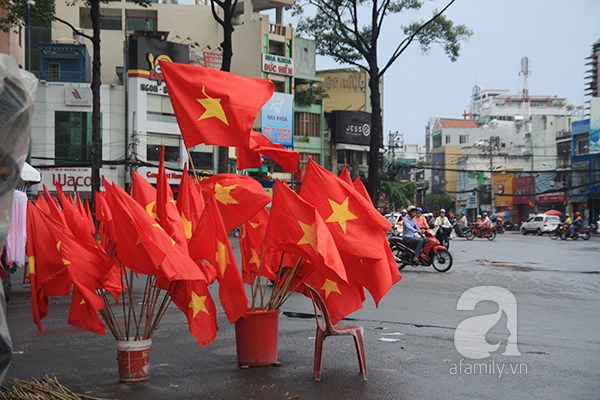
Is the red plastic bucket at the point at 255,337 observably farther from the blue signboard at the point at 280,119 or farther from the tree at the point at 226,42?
the blue signboard at the point at 280,119

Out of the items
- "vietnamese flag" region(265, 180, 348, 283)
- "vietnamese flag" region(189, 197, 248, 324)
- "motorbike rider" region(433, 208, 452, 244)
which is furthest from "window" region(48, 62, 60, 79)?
"vietnamese flag" region(265, 180, 348, 283)

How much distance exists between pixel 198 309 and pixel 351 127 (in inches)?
2251

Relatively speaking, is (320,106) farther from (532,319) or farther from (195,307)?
(195,307)

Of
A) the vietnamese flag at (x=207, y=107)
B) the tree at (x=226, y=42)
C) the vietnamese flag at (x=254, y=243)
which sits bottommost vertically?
the vietnamese flag at (x=254, y=243)

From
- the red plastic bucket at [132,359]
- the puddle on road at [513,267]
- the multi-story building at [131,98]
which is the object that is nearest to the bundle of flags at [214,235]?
the red plastic bucket at [132,359]

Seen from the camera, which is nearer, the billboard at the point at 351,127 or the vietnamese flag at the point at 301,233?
the vietnamese flag at the point at 301,233

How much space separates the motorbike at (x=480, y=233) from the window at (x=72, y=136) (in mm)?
23277

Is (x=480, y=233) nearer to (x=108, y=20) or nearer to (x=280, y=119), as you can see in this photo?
(x=280, y=119)

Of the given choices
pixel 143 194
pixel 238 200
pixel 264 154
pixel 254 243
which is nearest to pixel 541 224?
pixel 254 243

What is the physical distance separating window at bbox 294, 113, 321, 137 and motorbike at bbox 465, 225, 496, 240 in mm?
20322

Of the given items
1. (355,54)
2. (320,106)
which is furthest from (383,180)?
(355,54)

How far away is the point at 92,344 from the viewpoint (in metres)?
8.27

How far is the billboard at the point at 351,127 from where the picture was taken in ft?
204

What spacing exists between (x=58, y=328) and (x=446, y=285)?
8.17 m
